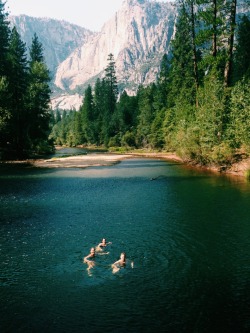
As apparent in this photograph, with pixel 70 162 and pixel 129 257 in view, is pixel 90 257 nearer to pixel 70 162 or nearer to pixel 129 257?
pixel 129 257

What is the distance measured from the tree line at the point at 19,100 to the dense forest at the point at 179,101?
195 millimetres

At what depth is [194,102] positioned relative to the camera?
7394cm

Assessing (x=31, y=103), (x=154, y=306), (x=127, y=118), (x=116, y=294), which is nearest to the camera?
(x=154, y=306)

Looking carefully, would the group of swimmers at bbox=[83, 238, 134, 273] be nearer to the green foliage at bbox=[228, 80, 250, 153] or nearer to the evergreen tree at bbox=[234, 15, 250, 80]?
the green foliage at bbox=[228, 80, 250, 153]

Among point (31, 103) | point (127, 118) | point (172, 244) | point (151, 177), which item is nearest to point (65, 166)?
point (151, 177)

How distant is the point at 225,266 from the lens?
17.7m

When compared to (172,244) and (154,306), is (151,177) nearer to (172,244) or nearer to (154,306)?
(172,244)

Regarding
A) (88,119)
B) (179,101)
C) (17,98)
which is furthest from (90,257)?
(88,119)

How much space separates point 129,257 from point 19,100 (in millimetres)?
66860

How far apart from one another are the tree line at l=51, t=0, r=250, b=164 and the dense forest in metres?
0.13

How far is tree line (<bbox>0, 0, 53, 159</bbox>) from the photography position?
69438 millimetres

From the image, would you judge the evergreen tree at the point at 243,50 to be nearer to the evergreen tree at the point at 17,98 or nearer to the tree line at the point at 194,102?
the tree line at the point at 194,102

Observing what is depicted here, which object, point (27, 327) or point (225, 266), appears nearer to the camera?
point (27, 327)

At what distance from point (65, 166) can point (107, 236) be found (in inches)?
1582
